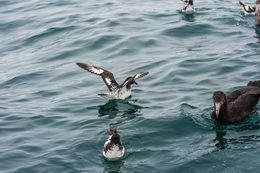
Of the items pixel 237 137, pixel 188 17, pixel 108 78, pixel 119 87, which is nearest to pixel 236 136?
pixel 237 137

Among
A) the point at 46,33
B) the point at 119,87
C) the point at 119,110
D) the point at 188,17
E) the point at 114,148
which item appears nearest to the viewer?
the point at 114,148

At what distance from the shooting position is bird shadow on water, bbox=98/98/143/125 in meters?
13.0

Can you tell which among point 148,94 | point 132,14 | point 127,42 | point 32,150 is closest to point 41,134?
point 32,150

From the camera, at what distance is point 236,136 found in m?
11.2

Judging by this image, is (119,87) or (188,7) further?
(188,7)

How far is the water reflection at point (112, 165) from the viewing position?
10.0 metres

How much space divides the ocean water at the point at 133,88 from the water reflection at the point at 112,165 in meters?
0.04

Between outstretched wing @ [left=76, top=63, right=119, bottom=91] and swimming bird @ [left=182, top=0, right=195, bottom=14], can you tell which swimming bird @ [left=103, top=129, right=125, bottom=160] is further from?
swimming bird @ [left=182, top=0, right=195, bottom=14]

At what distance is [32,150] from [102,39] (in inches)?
366

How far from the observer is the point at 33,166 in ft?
34.2

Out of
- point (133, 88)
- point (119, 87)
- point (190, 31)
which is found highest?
point (190, 31)

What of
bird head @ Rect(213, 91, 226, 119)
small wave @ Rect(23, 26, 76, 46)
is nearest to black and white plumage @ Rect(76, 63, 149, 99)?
bird head @ Rect(213, 91, 226, 119)

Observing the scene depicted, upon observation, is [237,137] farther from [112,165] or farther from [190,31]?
[190,31]

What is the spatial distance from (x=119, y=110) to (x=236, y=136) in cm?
376
